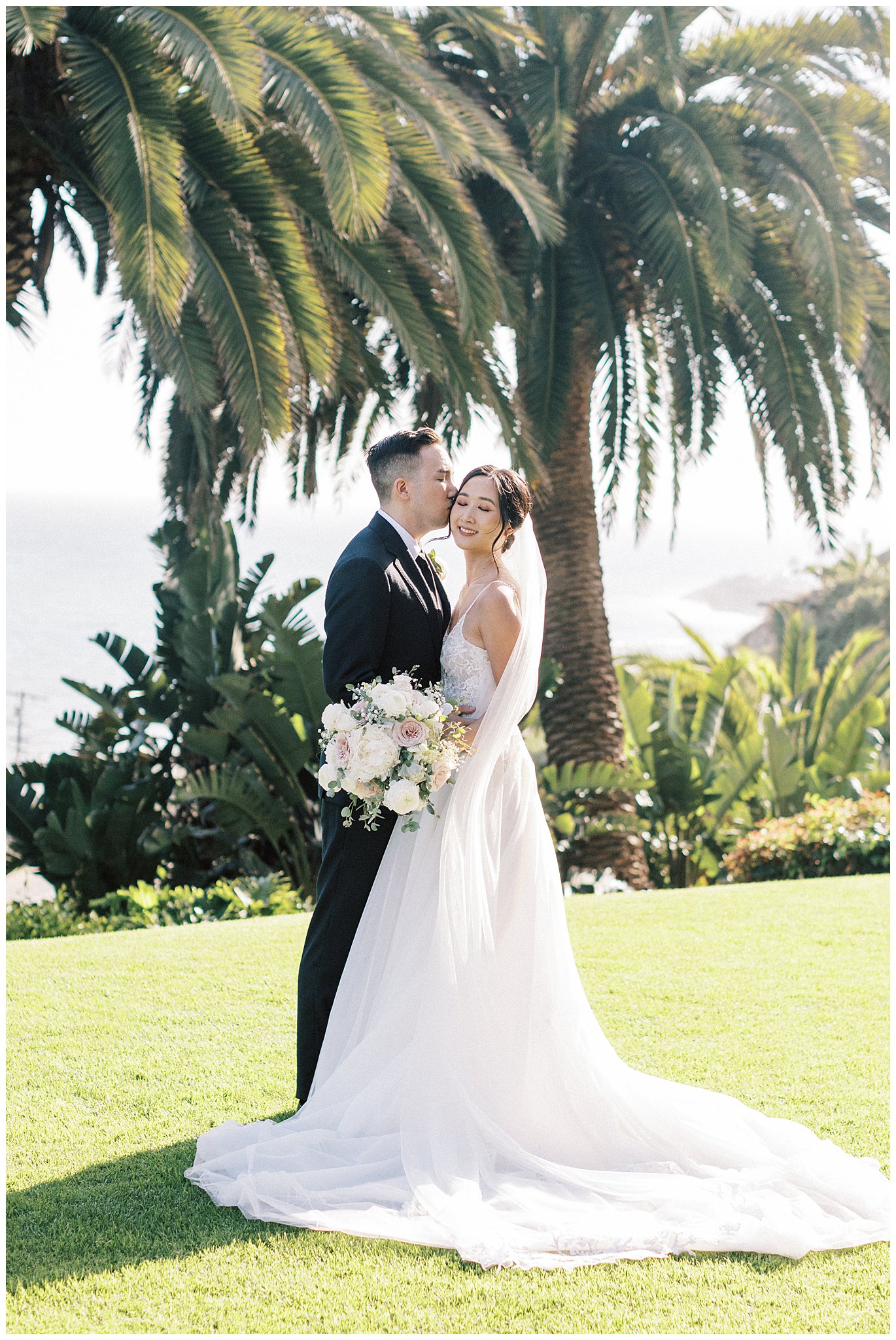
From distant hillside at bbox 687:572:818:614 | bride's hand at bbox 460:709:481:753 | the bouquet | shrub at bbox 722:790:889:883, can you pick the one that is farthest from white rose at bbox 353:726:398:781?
distant hillside at bbox 687:572:818:614

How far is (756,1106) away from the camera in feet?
13.6

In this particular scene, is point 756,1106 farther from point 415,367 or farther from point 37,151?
point 37,151

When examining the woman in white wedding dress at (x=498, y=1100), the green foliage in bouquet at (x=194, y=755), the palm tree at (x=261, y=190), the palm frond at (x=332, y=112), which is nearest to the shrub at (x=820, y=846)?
the green foliage in bouquet at (x=194, y=755)

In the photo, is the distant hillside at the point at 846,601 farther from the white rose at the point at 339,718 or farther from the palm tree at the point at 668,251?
the white rose at the point at 339,718

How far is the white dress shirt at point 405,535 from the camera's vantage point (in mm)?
4016

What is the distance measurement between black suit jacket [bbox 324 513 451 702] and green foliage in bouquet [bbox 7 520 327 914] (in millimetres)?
5486

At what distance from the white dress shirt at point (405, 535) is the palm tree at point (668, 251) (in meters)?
5.52

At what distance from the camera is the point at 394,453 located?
13.1 ft

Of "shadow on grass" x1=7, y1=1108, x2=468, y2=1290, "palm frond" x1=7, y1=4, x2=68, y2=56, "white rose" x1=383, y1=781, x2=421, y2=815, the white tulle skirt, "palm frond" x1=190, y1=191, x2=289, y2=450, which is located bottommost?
"shadow on grass" x1=7, y1=1108, x2=468, y2=1290

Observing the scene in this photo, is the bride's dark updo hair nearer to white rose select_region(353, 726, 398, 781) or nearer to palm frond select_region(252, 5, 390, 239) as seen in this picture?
white rose select_region(353, 726, 398, 781)

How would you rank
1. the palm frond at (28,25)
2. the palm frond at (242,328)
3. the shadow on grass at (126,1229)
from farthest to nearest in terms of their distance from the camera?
the palm frond at (242,328) < the palm frond at (28,25) < the shadow on grass at (126,1229)

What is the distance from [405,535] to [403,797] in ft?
3.50

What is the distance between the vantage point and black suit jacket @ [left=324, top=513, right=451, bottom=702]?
377 centimetres

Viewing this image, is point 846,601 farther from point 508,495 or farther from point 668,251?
point 508,495
